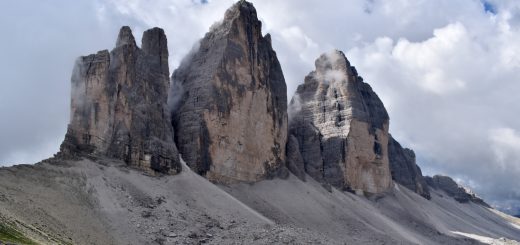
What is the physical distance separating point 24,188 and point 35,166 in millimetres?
5629

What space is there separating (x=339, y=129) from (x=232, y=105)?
29324 mm

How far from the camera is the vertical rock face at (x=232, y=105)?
7856cm

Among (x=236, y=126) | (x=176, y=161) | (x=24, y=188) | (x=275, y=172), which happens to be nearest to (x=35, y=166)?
(x=24, y=188)

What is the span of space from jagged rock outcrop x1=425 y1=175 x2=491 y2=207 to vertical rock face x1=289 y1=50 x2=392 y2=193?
2055 inches

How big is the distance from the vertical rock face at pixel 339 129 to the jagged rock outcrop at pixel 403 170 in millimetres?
18224

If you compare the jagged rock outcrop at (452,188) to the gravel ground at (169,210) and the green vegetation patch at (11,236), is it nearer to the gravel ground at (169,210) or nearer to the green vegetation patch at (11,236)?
the gravel ground at (169,210)

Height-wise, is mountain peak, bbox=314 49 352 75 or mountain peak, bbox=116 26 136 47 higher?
mountain peak, bbox=314 49 352 75

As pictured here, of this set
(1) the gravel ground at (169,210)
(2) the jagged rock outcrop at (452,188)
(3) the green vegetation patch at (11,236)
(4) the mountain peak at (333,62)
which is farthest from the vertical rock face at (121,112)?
(2) the jagged rock outcrop at (452,188)

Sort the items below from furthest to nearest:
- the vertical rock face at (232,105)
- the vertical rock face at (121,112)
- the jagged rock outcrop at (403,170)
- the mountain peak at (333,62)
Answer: the jagged rock outcrop at (403,170) → the mountain peak at (333,62) → the vertical rock face at (232,105) → the vertical rock face at (121,112)

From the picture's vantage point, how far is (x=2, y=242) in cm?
3350

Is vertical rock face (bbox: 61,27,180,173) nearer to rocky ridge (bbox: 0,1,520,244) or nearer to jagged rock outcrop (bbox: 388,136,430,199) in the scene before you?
rocky ridge (bbox: 0,1,520,244)

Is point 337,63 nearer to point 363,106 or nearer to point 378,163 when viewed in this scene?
point 363,106

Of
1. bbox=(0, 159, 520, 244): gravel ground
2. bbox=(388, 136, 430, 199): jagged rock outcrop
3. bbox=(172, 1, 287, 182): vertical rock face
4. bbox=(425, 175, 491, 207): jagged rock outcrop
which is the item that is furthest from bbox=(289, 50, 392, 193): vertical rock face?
bbox=(425, 175, 491, 207): jagged rock outcrop

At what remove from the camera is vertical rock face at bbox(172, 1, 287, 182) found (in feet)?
258
